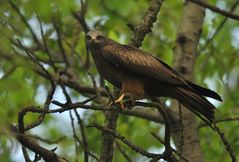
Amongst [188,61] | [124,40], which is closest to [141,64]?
[188,61]

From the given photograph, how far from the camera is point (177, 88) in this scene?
6992mm

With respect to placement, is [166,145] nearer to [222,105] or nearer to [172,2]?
[222,105]

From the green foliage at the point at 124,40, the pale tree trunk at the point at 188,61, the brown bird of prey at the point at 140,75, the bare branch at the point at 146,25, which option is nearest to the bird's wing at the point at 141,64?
the brown bird of prey at the point at 140,75

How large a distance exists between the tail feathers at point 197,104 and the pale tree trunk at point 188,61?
0.65 metres

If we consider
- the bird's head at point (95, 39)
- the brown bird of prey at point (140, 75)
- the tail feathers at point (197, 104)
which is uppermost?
the bird's head at point (95, 39)

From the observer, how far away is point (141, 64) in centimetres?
730

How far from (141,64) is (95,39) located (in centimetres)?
106

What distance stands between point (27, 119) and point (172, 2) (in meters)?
4.43

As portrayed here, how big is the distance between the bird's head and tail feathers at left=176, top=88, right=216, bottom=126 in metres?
1.54

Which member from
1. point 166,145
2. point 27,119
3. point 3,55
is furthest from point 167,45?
point 3,55

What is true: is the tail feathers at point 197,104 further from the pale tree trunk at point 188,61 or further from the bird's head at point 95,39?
the bird's head at point 95,39


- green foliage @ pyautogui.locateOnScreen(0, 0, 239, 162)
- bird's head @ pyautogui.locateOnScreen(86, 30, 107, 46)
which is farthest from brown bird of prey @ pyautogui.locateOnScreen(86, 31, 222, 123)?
green foliage @ pyautogui.locateOnScreen(0, 0, 239, 162)

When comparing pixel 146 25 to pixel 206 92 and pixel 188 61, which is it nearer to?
pixel 206 92

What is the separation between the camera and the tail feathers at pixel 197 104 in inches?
252
